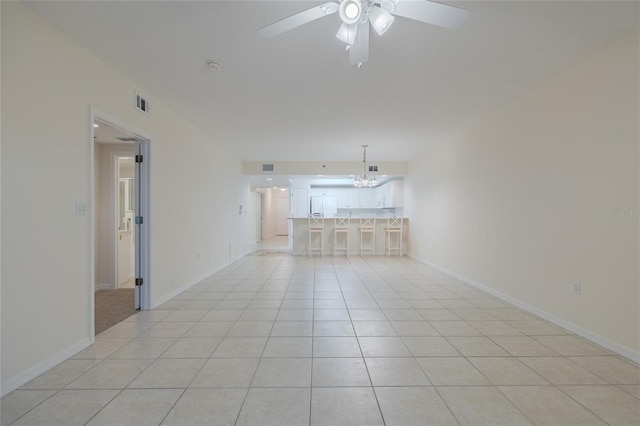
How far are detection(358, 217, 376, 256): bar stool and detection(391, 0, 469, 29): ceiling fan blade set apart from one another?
245 inches

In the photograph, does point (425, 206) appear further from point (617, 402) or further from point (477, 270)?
point (617, 402)

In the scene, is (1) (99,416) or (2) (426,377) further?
(2) (426,377)

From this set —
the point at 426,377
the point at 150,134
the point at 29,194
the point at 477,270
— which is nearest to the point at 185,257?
the point at 150,134

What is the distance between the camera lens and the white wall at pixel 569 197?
226 cm

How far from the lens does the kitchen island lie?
7867 mm

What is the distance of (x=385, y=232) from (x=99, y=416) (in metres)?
7.05

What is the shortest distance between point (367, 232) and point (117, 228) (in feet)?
18.4

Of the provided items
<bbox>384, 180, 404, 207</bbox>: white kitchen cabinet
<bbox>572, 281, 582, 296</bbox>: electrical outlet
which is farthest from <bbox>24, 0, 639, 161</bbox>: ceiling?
<bbox>384, 180, 404, 207</bbox>: white kitchen cabinet

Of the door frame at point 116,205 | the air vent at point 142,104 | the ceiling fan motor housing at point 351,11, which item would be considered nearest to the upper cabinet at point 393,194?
the door frame at point 116,205

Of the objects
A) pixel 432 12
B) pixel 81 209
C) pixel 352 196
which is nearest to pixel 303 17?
pixel 432 12

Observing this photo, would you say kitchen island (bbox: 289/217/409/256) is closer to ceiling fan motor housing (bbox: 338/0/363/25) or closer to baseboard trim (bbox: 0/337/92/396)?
baseboard trim (bbox: 0/337/92/396)

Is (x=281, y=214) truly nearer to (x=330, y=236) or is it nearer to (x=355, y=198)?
(x=355, y=198)

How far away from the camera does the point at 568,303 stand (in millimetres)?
2779

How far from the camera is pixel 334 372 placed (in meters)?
2.06
